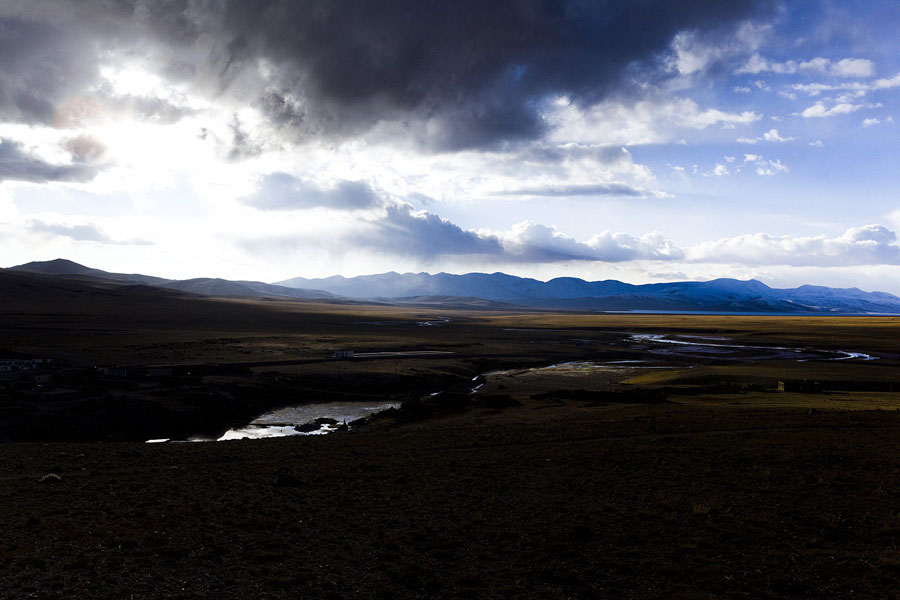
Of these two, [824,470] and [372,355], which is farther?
[372,355]

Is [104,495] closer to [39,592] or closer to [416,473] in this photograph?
[39,592]

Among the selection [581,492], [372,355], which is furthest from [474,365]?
[581,492]

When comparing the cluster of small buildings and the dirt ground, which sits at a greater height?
the dirt ground

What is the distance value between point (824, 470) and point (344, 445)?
702 inches

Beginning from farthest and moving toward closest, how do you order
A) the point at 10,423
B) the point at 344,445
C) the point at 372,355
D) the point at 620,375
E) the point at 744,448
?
the point at 372,355
the point at 620,375
the point at 10,423
the point at 344,445
the point at 744,448

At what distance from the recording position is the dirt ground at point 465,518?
439 inches

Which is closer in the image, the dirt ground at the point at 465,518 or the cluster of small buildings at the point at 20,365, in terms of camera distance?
the dirt ground at the point at 465,518

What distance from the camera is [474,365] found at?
2832 inches

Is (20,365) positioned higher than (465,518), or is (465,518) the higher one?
(465,518)

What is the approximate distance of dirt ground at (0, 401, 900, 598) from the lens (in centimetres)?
1115

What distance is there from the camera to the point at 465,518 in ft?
49.4

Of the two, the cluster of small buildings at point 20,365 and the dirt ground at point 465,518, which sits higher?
the dirt ground at point 465,518

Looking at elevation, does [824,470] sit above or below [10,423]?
above

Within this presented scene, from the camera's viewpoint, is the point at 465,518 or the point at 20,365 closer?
the point at 465,518
